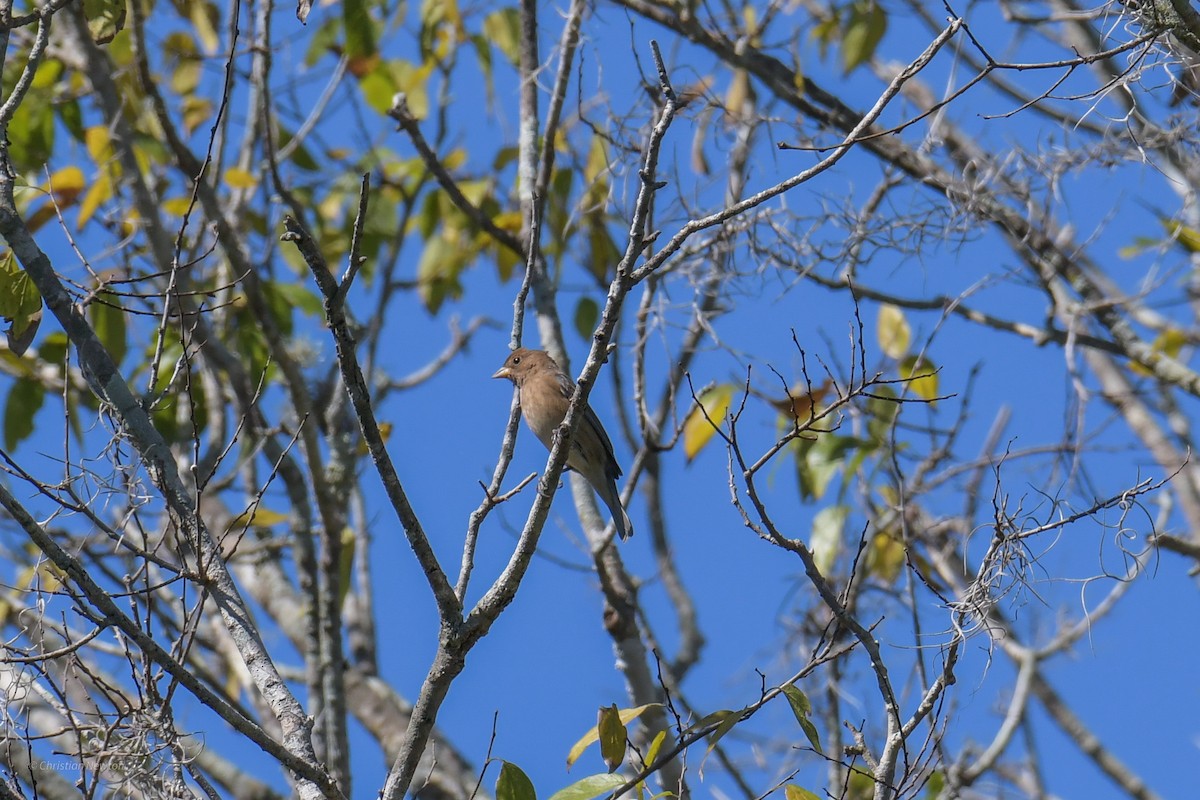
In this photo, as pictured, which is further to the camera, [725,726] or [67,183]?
[67,183]

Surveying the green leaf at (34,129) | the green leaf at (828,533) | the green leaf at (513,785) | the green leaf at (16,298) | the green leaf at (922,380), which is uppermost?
the green leaf at (34,129)

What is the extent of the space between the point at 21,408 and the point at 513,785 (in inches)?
135

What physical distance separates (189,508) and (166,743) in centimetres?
71

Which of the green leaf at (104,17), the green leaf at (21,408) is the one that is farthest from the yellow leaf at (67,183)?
the green leaf at (104,17)

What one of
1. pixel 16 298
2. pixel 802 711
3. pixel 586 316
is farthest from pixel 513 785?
pixel 586 316

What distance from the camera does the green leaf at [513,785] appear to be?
11.4ft

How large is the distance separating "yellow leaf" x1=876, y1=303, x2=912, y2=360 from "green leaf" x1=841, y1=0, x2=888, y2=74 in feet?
4.08

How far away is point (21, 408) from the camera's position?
578 centimetres

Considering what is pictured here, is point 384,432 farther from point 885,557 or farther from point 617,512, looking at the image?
point 885,557

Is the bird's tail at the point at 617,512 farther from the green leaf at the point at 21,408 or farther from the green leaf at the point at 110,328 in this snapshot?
the green leaf at the point at 21,408

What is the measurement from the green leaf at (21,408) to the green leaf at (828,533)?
3.49m

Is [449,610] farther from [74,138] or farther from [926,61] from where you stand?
[74,138]

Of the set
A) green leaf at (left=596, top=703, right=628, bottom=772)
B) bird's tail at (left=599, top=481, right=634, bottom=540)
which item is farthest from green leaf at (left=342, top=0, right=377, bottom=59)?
green leaf at (left=596, top=703, right=628, bottom=772)

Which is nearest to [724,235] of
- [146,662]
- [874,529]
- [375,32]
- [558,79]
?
[558,79]
